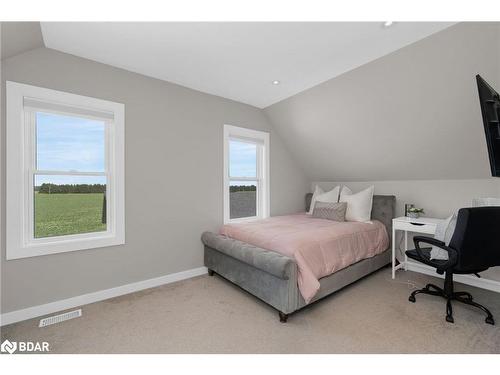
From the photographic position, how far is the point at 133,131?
261cm

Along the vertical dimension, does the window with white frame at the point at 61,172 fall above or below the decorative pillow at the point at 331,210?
above

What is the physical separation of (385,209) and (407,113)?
4.70 ft

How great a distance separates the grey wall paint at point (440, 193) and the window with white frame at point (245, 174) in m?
1.90

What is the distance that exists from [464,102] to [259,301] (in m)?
2.95

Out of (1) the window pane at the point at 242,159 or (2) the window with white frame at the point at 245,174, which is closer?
(2) the window with white frame at the point at 245,174

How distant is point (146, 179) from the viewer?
270cm

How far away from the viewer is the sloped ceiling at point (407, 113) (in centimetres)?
204

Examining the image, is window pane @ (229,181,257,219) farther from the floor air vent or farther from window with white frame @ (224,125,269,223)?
the floor air vent

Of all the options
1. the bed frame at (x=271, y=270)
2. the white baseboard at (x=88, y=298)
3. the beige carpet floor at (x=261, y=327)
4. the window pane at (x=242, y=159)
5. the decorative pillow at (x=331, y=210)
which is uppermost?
the window pane at (x=242, y=159)

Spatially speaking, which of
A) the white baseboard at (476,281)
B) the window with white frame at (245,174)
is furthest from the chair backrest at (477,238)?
the window with white frame at (245,174)

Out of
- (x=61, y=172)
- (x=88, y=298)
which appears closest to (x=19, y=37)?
(x=61, y=172)

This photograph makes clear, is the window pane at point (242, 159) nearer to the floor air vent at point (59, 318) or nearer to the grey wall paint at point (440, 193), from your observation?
the grey wall paint at point (440, 193)

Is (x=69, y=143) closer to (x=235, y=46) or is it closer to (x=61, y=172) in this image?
(x=61, y=172)
